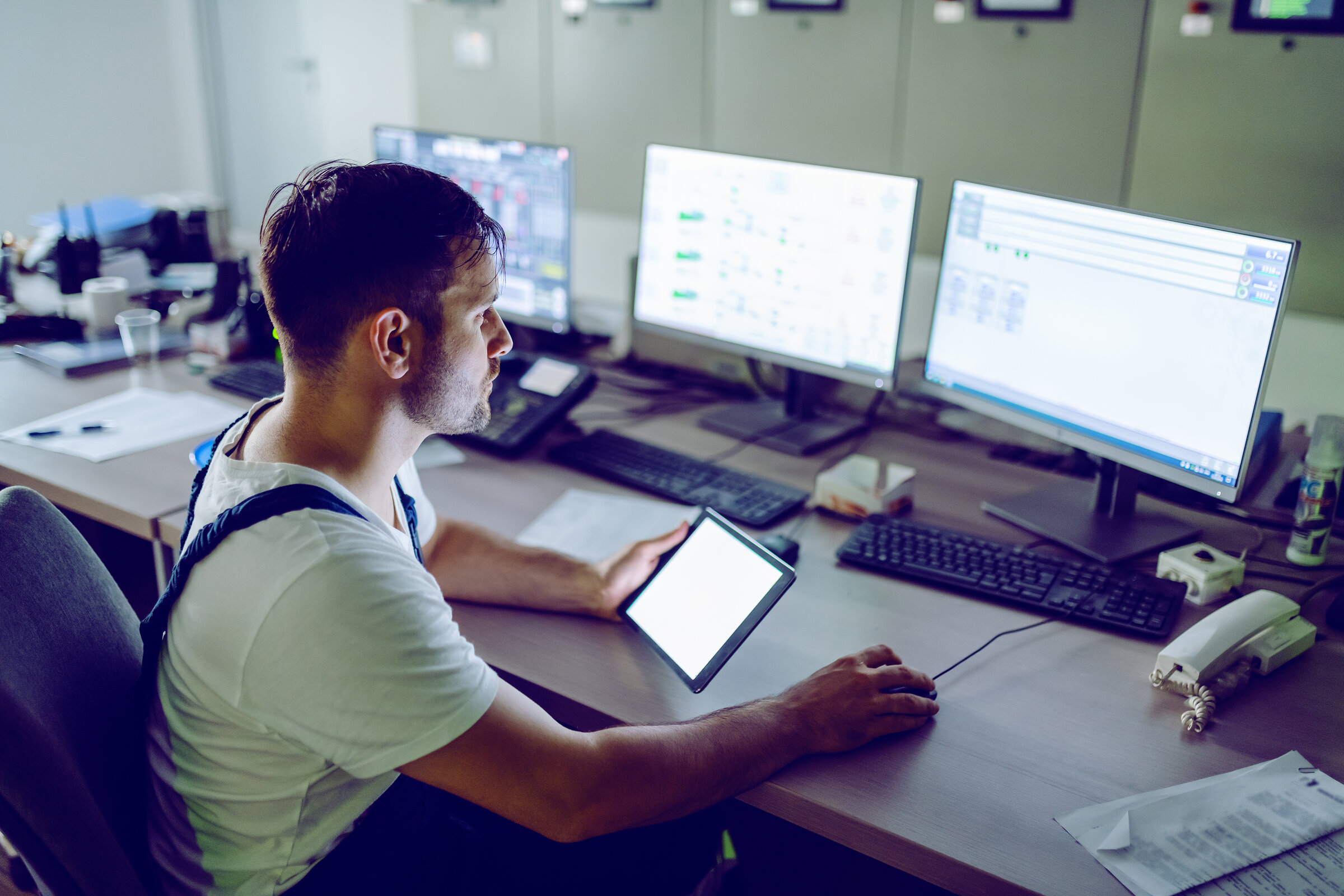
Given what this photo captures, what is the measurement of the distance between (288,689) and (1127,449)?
44.5 inches

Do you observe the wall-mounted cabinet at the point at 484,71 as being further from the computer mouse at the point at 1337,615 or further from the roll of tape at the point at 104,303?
the computer mouse at the point at 1337,615

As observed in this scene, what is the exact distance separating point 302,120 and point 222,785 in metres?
4.12

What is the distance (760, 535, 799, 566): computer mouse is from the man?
30 cm

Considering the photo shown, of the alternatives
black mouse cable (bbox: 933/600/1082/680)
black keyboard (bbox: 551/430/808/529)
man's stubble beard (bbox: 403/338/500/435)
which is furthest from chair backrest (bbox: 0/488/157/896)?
black mouse cable (bbox: 933/600/1082/680)

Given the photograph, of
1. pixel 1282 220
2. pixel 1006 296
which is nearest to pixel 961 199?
pixel 1006 296

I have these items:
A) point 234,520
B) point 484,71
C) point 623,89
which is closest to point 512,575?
point 234,520

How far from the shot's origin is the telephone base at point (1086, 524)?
1453 millimetres

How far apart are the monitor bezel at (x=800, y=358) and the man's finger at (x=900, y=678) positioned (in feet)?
2.37

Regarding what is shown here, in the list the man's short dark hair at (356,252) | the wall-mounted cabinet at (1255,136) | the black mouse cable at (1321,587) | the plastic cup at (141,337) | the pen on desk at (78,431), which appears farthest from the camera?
the plastic cup at (141,337)

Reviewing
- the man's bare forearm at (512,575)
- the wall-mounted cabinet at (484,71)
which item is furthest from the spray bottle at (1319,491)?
the wall-mounted cabinet at (484,71)

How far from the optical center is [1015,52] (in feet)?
6.76

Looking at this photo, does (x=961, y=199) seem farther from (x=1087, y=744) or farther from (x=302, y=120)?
(x=302, y=120)

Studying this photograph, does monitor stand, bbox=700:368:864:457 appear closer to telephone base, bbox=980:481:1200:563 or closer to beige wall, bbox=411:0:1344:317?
telephone base, bbox=980:481:1200:563

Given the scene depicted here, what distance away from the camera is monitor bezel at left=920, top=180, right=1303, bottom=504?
4.03ft
